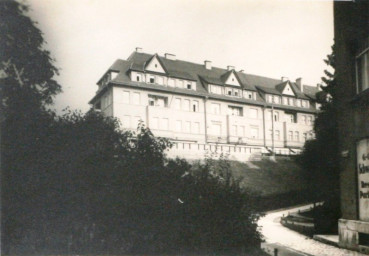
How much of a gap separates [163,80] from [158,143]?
1914 millimetres

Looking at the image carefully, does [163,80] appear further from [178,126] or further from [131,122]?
[131,122]

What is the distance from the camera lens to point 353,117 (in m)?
7.20

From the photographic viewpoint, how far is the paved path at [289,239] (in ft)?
22.4

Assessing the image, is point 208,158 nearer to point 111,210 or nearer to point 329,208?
point 111,210

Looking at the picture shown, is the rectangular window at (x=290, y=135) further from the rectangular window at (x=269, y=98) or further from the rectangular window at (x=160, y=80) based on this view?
the rectangular window at (x=160, y=80)

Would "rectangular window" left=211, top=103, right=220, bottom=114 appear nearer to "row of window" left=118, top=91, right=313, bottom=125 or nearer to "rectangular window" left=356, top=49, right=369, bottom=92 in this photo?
"row of window" left=118, top=91, right=313, bottom=125

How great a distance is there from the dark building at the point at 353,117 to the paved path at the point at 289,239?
0.36 metres

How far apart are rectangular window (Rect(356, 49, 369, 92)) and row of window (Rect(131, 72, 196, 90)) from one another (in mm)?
3220

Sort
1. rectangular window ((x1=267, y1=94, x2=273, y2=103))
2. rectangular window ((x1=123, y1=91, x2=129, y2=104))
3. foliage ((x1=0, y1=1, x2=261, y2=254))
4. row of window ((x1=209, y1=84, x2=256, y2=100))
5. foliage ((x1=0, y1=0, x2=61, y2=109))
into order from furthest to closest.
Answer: rectangular window ((x1=267, y1=94, x2=273, y2=103)) → row of window ((x1=209, y1=84, x2=256, y2=100)) → rectangular window ((x1=123, y1=91, x2=129, y2=104)) → foliage ((x1=0, y1=1, x2=261, y2=254)) → foliage ((x1=0, y1=0, x2=61, y2=109))

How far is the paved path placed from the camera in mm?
6840

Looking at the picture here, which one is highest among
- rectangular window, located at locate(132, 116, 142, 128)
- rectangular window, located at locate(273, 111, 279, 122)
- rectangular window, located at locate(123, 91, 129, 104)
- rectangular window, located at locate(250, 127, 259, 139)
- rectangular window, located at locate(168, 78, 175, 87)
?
rectangular window, located at locate(168, 78, 175, 87)

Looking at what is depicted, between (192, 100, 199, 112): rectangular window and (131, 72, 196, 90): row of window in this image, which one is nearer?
(131, 72, 196, 90): row of window

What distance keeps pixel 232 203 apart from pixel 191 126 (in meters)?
1.62

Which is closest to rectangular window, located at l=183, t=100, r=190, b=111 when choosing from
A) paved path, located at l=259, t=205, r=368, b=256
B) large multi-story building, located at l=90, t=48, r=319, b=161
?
large multi-story building, located at l=90, t=48, r=319, b=161
